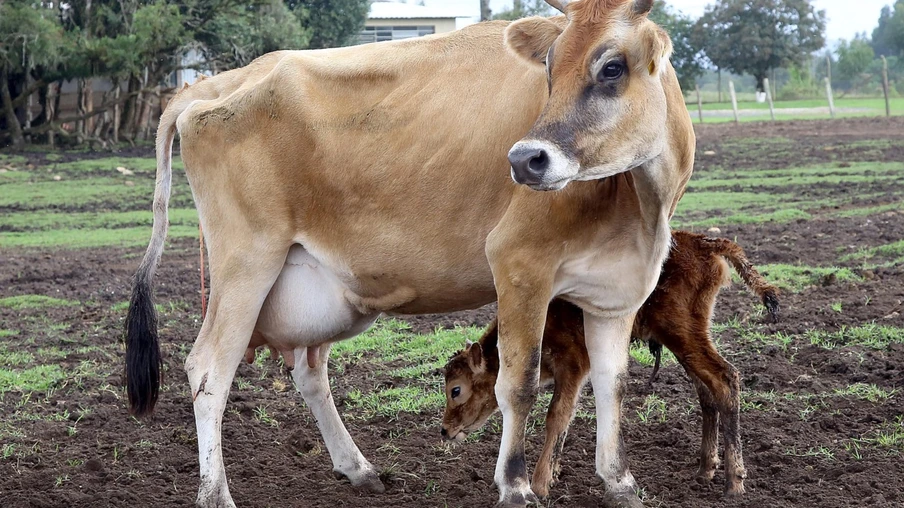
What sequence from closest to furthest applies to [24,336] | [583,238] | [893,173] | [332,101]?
[583,238] → [332,101] → [24,336] → [893,173]

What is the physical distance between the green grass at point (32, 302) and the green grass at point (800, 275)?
6633mm

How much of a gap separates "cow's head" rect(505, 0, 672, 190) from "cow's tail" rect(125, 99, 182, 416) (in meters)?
2.57

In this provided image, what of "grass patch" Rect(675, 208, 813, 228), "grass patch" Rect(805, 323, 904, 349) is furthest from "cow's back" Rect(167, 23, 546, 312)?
"grass patch" Rect(675, 208, 813, 228)

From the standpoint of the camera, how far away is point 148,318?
5.89 metres

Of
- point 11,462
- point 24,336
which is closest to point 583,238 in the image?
point 11,462

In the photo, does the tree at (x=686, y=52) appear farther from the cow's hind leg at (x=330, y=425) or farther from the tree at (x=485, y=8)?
the cow's hind leg at (x=330, y=425)

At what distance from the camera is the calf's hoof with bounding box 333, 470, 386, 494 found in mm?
5770

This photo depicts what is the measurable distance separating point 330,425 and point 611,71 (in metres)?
2.66

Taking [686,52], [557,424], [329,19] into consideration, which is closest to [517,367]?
[557,424]

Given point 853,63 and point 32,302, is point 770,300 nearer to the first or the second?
point 32,302

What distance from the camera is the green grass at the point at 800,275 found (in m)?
9.39

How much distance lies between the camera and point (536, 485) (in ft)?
18.1

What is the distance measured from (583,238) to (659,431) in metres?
1.94

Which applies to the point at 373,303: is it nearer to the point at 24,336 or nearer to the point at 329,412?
the point at 329,412
